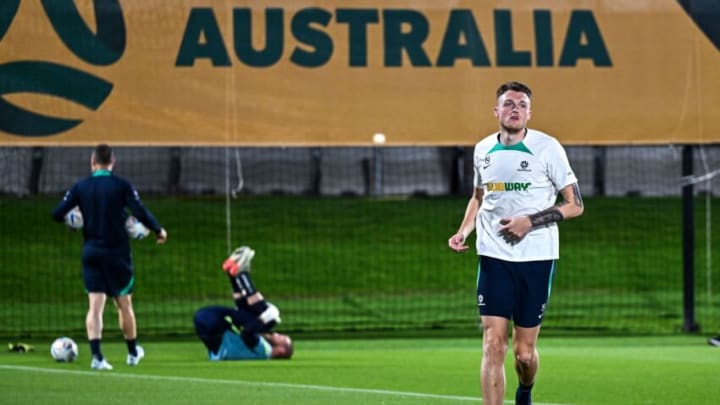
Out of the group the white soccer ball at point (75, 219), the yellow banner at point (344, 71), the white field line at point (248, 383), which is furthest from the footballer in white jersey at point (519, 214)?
the yellow banner at point (344, 71)

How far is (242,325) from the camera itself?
15.0m

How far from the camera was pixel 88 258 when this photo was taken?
14.5 meters

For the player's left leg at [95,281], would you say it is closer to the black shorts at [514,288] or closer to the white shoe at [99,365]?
the white shoe at [99,365]

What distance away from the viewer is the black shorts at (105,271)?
1445cm

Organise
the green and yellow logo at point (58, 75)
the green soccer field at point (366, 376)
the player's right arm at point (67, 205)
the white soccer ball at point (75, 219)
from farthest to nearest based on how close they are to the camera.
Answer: the green and yellow logo at point (58, 75)
the white soccer ball at point (75, 219)
the player's right arm at point (67, 205)
the green soccer field at point (366, 376)

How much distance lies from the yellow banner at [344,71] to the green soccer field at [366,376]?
100 inches

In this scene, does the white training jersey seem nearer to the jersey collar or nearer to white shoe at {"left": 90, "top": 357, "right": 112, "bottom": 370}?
white shoe at {"left": 90, "top": 357, "right": 112, "bottom": 370}

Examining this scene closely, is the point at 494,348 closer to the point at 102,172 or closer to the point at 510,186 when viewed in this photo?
the point at 510,186

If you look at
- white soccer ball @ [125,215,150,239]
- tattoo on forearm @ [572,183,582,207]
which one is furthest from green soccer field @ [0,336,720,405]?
tattoo on forearm @ [572,183,582,207]

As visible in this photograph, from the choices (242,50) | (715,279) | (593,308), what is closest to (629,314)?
(593,308)

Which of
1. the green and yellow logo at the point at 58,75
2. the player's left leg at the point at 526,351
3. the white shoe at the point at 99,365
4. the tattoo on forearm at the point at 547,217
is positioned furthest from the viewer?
the green and yellow logo at the point at 58,75

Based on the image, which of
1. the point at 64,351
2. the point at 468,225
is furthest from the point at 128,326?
the point at 468,225

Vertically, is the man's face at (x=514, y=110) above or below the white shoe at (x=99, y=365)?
above

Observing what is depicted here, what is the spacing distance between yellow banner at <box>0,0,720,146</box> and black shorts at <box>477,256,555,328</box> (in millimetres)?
8046
